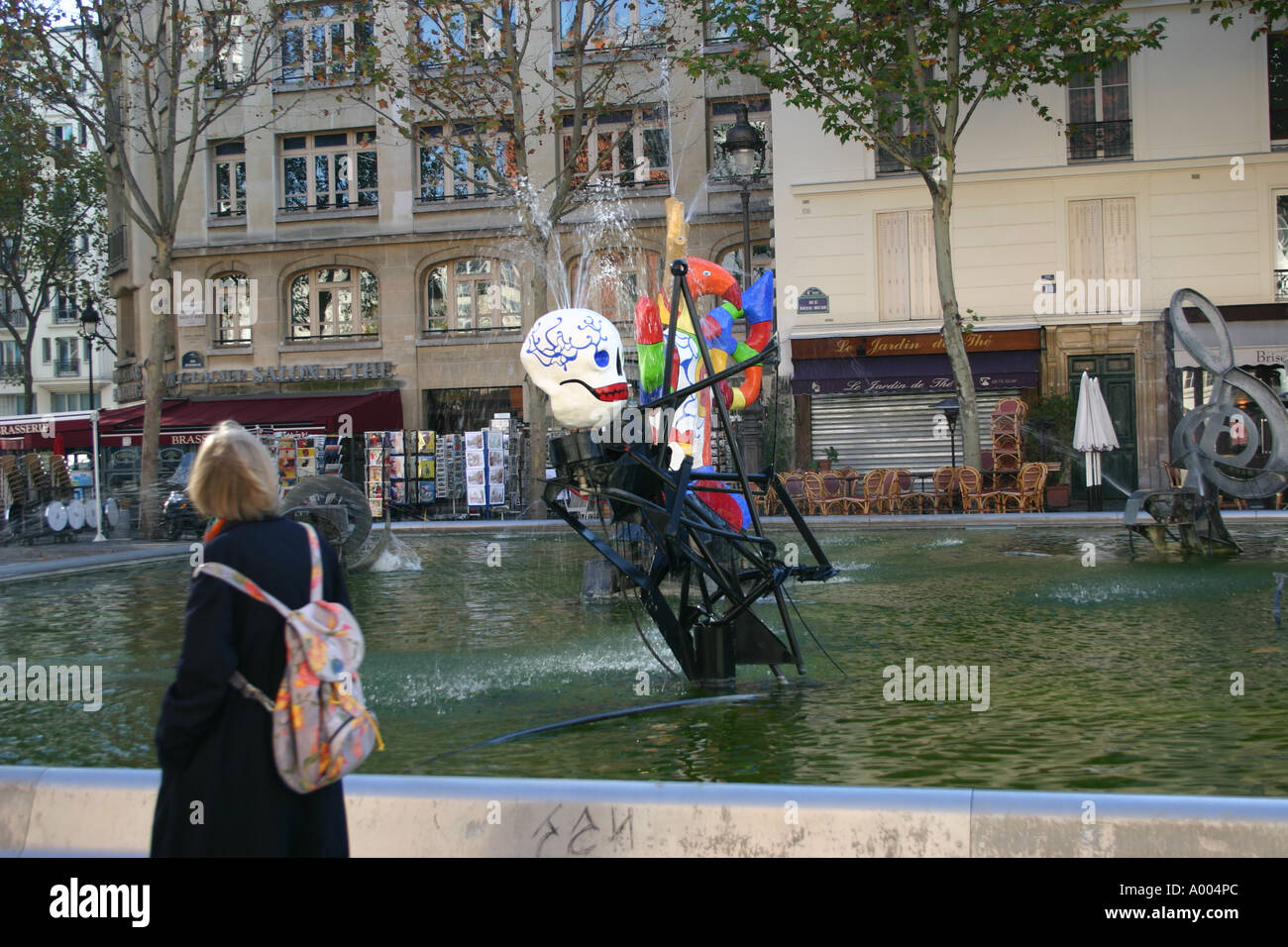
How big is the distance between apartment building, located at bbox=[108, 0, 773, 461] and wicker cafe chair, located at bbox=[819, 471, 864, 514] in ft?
24.4

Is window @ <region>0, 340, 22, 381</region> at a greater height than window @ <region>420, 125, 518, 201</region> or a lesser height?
lesser

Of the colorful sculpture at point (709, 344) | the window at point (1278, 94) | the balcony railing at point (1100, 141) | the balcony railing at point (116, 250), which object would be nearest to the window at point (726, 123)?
the balcony railing at point (1100, 141)

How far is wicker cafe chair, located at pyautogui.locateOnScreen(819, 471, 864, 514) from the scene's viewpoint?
22281 mm

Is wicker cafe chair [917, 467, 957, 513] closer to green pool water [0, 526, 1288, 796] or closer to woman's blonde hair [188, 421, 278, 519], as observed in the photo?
green pool water [0, 526, 1288, 796]

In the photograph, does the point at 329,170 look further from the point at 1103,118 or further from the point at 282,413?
the point at 1103,118

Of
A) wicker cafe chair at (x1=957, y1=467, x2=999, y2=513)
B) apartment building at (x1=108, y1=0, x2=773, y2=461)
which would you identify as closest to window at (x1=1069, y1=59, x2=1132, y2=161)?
apartment building at (x1=108, y1=0, x2=773, y2=461)

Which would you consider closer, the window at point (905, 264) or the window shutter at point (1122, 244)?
the window shutter at point (1122, 244)

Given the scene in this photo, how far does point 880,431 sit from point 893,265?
3442 millimetres

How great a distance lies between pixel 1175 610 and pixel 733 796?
21.0ft

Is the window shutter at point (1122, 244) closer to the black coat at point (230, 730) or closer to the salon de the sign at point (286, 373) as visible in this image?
the salon de the sign at point (286, 373)

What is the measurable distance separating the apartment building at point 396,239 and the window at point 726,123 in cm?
4

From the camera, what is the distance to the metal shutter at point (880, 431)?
26250 millimetres

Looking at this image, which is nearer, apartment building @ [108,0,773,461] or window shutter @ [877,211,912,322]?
window shutter @ [877,211,912,322]

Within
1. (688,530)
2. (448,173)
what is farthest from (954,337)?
(688,530)
